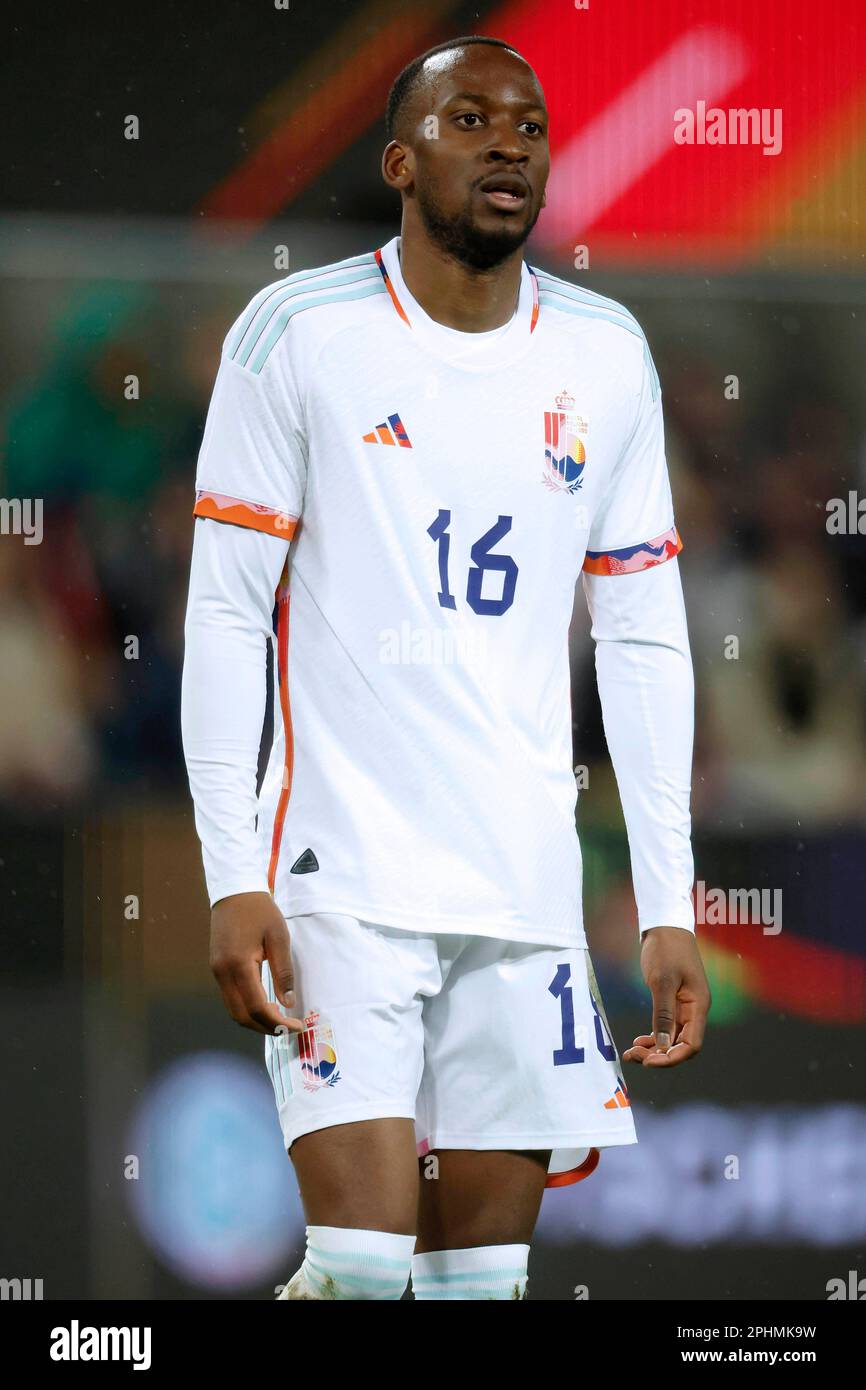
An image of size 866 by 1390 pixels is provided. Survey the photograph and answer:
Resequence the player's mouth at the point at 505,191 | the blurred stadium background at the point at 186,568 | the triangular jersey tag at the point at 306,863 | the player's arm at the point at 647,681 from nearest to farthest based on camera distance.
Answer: the triangular jersey tag at the point at 306,863 → the player's mouth at the point at 505,191 → the player's arm at the point at 647,681 → the blurred stadium background at the point at 186,568

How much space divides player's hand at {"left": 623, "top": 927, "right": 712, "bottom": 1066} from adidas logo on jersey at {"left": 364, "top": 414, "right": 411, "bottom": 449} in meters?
0.77

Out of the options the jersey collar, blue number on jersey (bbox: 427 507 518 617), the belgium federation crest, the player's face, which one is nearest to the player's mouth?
the player's face

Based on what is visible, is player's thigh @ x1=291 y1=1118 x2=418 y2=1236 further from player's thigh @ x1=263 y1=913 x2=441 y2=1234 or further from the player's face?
the player's face

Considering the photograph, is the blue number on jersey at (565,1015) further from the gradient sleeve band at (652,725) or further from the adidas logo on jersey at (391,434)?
the adidas logo on jersey at (391,434)

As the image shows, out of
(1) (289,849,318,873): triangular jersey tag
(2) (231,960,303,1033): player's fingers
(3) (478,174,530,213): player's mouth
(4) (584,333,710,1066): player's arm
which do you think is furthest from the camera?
(4) (584,333,710,1066): player's arm

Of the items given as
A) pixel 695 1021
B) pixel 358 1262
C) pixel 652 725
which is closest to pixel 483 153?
pixel 652 725

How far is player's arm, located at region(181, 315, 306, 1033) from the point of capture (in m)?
2.34

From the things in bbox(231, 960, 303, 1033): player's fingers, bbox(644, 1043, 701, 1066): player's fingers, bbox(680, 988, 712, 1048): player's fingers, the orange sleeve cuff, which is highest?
the orange sleeve cuff

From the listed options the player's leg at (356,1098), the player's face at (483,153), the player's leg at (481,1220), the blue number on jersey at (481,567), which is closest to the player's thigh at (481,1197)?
the player's leg at (481,1220)

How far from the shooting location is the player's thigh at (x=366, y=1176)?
7.56ft

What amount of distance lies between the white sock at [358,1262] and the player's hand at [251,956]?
0.27 meters

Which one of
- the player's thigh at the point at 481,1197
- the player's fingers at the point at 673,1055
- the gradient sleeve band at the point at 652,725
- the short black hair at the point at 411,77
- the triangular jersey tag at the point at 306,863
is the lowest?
the player's thigh at the point at 481,1197

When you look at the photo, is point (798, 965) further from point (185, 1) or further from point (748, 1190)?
point (185, 1)

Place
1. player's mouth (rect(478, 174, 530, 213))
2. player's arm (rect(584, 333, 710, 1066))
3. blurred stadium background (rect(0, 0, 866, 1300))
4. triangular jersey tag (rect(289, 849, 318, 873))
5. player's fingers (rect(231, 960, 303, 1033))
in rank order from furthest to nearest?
blurred stadium background (rect(0, 0, 866, 1300)) < player's arm (rect(584, 333, 710, 1066)) < player's mouth (rect(478, 174, 530, 213)) < triangular jersey tag (rect(289, 849, 318, 873)) < player's fingers (rect(231, 960, 303, 1033))
